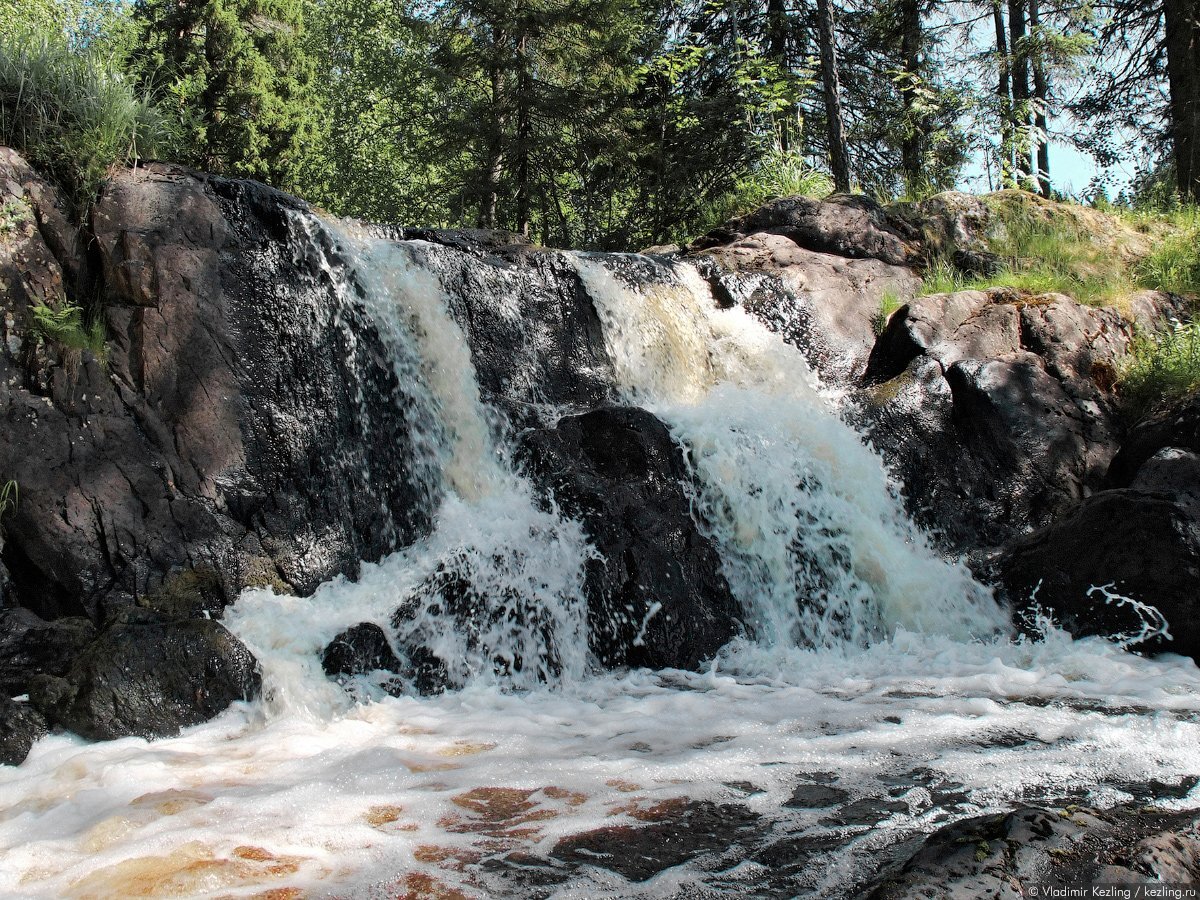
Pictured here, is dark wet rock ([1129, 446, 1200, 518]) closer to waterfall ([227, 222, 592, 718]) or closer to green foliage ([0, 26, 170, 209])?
waterfall ([227, 222, 592, 718])

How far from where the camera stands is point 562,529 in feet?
20.8

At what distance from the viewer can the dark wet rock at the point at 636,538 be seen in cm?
599

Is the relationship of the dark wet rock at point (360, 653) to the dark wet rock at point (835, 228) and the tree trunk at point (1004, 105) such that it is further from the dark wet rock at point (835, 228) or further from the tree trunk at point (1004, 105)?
the tree trunk at point (1004, 105)

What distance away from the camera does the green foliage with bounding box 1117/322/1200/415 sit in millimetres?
8594

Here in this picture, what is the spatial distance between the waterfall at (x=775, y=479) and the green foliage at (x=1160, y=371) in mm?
2848

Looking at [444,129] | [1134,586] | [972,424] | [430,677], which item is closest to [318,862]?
[430,677]

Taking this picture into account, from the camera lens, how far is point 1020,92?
15078 mm

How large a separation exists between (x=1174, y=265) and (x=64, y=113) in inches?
415

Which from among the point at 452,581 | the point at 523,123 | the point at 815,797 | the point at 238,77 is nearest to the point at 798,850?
the point at 815,797

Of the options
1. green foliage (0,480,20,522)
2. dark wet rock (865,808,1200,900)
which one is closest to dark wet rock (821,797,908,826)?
Answer: dark wet rock (865,808,1200,900)

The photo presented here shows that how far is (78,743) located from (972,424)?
696cm

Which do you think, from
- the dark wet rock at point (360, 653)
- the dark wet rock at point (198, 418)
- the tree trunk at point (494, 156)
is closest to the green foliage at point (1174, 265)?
the dark wet rock at point (198, 418)

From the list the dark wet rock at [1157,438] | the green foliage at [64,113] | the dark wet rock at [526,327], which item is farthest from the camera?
the dark wet rock at [526,327]

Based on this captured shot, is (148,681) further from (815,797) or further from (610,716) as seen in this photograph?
(815,797)
